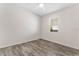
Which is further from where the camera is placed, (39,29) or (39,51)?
(39,29)

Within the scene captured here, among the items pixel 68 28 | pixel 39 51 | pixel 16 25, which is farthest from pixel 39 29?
pixel 39 51

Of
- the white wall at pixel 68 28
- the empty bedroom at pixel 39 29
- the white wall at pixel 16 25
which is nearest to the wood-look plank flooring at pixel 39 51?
the empty bedroom at pixel 39 29

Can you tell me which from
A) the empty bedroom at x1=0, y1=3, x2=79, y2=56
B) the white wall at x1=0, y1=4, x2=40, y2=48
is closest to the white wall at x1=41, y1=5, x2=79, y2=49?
the empty bedroom at x1=0, y1=3, x2=79, y2=56

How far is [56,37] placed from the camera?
401 centimetres

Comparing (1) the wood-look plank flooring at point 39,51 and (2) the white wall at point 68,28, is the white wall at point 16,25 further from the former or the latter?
(2) the white wall at point 68,28

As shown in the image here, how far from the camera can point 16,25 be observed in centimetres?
375

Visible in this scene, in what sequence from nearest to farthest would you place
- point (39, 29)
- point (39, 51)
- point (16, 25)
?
point (39, 51), point (16, 25), point (39, 29)

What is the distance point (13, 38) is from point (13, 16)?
1.10 meters

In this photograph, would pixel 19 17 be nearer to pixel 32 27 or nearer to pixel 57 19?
pixel 32 27

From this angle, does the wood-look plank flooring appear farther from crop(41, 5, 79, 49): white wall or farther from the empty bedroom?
crop(41, 5, 79, 49): white wall

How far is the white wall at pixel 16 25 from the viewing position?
3225 millimetres

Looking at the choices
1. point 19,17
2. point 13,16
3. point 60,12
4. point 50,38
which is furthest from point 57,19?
point 13,16

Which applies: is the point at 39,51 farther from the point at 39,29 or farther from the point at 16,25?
the point at 39,29

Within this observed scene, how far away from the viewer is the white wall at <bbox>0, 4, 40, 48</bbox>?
10.6 feet
